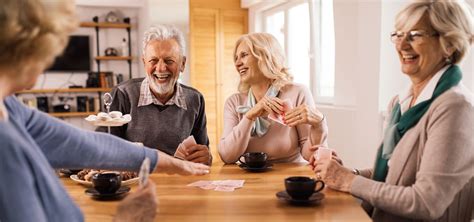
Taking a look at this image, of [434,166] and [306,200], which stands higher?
[434,166]

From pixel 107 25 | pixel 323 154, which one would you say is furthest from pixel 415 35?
pixel 107 25

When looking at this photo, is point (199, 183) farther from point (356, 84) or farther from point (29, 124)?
point (356, 84)

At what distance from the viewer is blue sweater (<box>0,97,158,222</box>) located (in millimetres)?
812

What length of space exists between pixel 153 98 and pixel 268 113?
720 mm

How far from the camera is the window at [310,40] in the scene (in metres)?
4.38

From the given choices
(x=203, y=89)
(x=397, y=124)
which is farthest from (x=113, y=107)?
(x=203, y=89)

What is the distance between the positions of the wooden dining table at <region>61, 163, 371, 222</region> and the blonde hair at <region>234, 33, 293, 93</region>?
2.68 feet

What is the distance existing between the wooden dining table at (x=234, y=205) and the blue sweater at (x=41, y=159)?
7.6 inches

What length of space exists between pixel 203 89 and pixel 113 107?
3.71 m

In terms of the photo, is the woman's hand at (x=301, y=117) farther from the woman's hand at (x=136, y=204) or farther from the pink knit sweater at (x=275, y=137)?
the woman's hand at (x=136, y=204)

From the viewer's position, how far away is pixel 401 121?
4.68ft

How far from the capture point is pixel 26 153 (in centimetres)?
84

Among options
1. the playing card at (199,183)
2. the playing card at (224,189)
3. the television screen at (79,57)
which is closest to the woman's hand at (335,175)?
the playing card at (224,189)

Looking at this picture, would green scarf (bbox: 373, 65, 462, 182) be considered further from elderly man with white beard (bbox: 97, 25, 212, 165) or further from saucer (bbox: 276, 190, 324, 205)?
elderly man with white beard (bbox: 97, 25, 212, 165)
